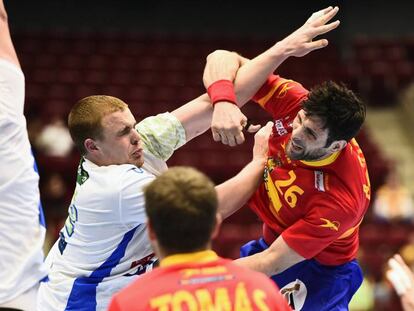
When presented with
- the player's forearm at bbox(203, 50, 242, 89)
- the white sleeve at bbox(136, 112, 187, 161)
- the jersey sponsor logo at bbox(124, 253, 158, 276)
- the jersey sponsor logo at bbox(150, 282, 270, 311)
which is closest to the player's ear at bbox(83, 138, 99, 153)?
the white sleeve at bbox(136, 112, 187, 161)

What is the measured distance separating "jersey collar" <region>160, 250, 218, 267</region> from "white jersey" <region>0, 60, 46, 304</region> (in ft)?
2.37

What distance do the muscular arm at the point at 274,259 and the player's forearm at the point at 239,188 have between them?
240 millimetres

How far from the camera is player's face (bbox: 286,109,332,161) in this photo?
3518 millimetres

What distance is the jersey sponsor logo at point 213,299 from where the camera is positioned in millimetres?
2258

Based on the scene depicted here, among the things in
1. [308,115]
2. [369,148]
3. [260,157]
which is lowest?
[369,148]

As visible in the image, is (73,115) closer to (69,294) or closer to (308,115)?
(69,294)

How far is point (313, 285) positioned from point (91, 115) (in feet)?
4.75

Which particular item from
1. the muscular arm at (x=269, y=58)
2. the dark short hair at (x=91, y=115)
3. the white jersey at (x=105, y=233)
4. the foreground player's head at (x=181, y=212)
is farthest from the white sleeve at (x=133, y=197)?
the foreground player's head at (x=181, y=212)

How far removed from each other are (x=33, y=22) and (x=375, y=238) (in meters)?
9.65

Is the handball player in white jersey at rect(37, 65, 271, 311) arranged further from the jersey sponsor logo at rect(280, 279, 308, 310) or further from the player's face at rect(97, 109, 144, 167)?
the jersey sponsor logo at rect(280, 279, 308, 310)

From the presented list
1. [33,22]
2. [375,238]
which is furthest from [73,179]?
[33,22]

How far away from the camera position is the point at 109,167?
3445mm

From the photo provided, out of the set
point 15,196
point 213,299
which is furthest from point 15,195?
point 213,299

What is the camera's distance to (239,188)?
3.56m
